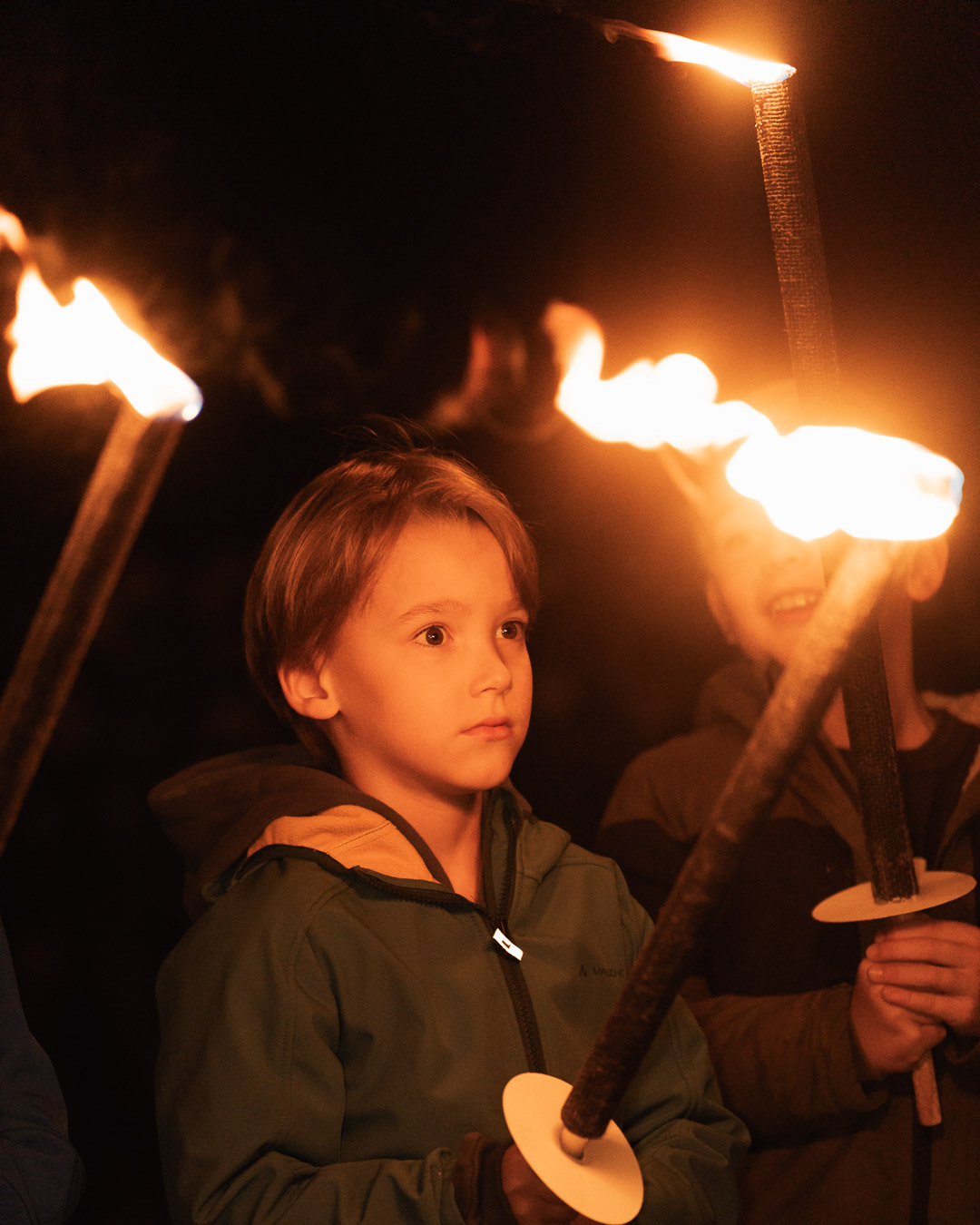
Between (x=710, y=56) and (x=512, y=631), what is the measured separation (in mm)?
645

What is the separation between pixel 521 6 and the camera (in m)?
1.16

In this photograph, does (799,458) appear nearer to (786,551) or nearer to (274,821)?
(274,821)

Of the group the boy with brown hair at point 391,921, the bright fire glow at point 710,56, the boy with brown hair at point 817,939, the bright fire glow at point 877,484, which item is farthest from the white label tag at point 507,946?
the bright fire glow at point 710,56

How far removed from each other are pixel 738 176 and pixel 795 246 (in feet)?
2.75

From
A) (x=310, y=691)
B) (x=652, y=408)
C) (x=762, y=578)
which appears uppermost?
(x=652, y=408)

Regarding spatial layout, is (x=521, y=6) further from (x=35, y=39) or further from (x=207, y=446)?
(x=207, y=446)

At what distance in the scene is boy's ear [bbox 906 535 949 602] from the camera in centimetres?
174

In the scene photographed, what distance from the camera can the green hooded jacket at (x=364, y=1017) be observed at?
972 millimetres

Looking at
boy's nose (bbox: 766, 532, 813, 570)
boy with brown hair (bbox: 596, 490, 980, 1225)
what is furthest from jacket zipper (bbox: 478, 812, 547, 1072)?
boy's nose (bbox: 766, 532, 813, 570)

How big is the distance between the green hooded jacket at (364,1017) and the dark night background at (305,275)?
421mm

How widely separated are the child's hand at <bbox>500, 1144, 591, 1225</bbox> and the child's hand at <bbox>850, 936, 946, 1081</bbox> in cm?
48

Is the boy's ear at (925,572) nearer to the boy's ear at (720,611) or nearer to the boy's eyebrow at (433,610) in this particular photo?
the boy's ear at (720,611)

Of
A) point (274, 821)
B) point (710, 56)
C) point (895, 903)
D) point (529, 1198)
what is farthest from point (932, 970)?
point (710, 56)

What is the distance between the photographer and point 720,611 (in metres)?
1.84
